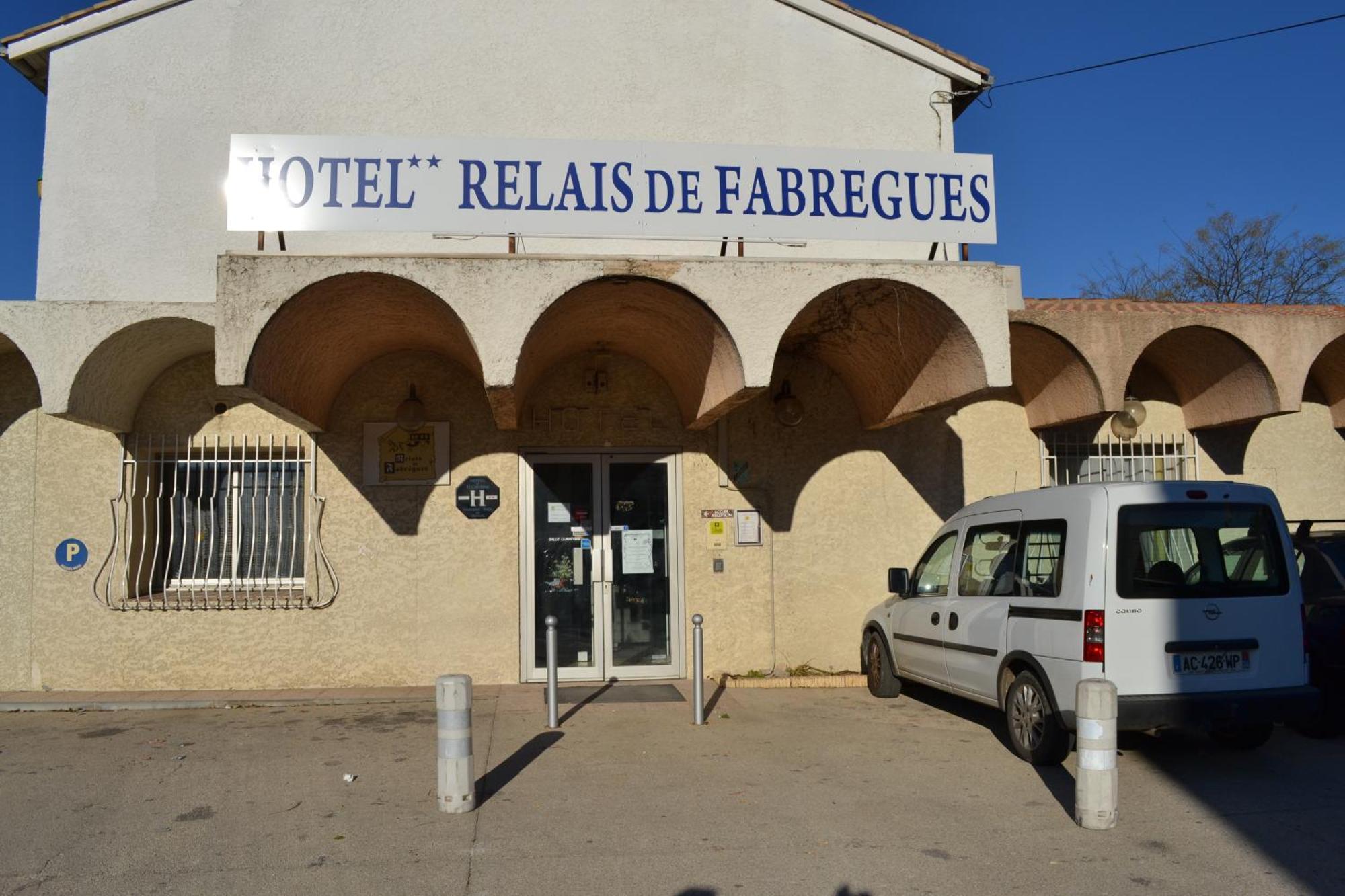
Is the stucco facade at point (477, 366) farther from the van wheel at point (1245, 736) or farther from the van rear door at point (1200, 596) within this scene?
the van wheel at point (1245, 736)

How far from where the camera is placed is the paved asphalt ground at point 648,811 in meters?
5.15

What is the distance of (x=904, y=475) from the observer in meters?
11.3

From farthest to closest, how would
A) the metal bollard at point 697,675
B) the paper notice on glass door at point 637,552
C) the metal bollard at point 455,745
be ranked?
1. the paper notice on glass door at point 637,552
2. the metal bollard at point 697,675
3. the metal bollard at point 455,745

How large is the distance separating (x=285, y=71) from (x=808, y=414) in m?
6.60

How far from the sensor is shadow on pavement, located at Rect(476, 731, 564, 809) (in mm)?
6629

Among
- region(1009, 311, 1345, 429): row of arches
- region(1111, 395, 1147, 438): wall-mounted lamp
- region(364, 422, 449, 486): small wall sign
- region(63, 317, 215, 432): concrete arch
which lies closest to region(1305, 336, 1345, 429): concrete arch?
region(1009, 311, 1345, 429): row of arches

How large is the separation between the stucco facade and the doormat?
23.1 inches

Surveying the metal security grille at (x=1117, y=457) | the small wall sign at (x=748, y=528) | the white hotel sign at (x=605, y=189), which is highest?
the white hotel sign at (x=605, y=189)

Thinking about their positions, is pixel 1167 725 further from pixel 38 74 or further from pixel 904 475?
pixel 38 74

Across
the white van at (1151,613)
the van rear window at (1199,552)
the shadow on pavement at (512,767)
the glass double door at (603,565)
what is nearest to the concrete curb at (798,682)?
the glass double door at (603,565)

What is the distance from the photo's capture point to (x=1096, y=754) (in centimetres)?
573

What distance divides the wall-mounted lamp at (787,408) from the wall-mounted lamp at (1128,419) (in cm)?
366

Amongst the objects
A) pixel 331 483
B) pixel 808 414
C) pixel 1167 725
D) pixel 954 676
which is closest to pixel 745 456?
pixel 808 414

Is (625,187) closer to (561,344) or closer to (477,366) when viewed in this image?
(561,344)
